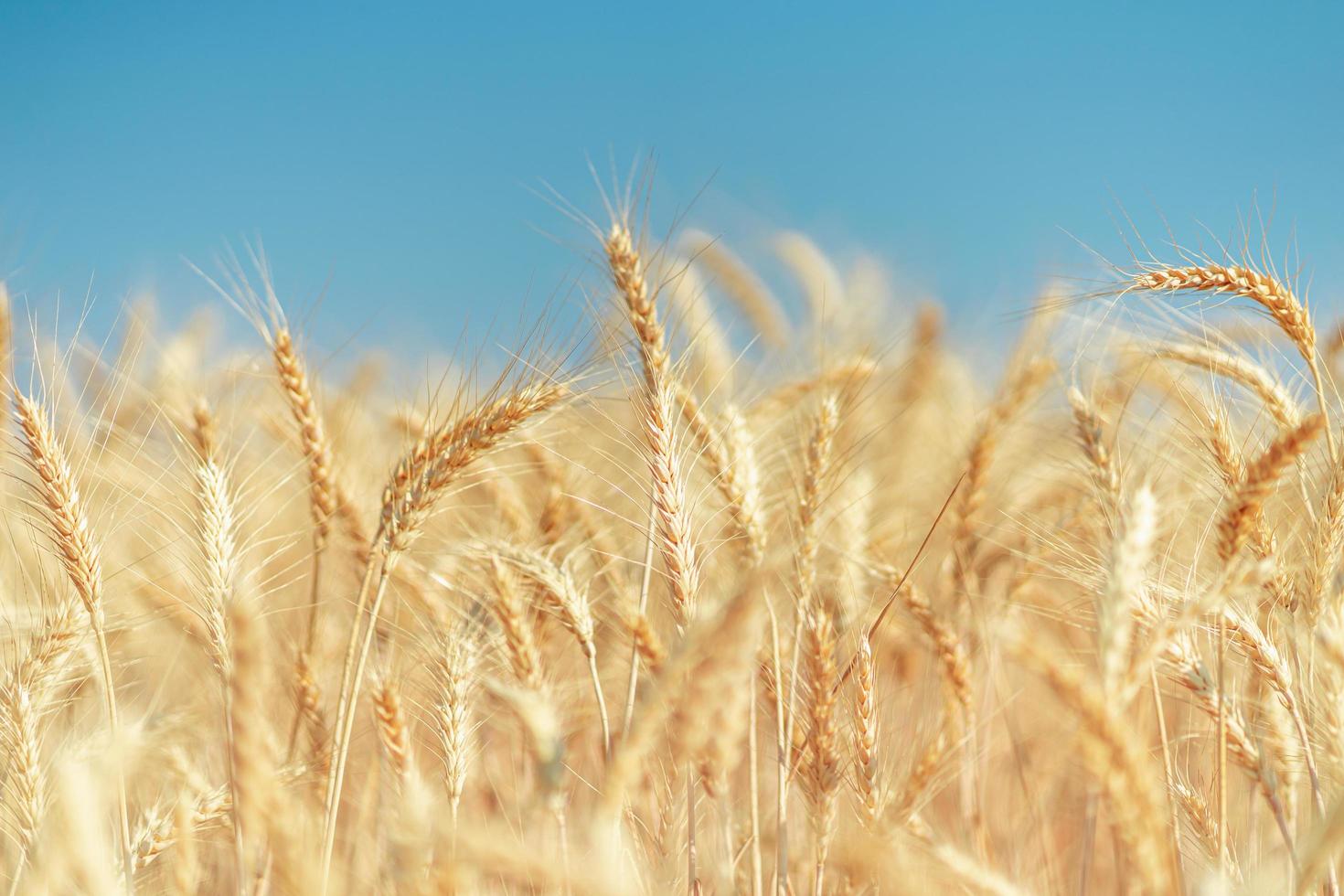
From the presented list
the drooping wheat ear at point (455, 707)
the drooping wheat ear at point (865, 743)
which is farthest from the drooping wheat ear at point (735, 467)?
the drooping wheat ear at point (455, 707)

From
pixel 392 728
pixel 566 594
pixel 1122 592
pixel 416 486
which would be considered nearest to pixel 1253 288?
pixel 1122 592

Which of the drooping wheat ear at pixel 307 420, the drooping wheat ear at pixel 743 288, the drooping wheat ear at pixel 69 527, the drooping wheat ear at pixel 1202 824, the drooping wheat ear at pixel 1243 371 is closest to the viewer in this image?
the drooping wheat ear at pixel 69 527

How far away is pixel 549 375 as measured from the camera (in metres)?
1.93

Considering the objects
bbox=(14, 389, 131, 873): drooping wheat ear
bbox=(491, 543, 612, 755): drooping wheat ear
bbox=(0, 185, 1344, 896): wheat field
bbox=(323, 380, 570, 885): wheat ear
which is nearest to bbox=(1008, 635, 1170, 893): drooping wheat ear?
bbox=(0, 185, 1344, 896): wheat field

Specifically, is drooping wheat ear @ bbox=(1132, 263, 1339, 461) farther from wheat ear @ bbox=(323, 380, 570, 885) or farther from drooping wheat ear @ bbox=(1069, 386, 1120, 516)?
wheat ear @ bbox=(323, 380, 570, 885)

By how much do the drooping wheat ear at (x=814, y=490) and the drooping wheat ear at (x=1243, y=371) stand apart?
0.77 metres

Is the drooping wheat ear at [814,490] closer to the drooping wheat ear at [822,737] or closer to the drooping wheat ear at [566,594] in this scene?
the drooping wheat ear at [822,737]

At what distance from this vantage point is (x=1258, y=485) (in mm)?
1342

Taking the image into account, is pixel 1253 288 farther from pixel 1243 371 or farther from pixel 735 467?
pixel 735 467

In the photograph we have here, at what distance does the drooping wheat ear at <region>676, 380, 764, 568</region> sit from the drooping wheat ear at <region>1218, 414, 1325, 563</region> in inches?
31.3

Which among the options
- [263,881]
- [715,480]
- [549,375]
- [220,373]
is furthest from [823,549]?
[220,373]

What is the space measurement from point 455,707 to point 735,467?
75 centimetres

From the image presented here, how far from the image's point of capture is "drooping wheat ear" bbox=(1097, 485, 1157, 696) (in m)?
0.96

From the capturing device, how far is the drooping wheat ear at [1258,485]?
4.23 feet
